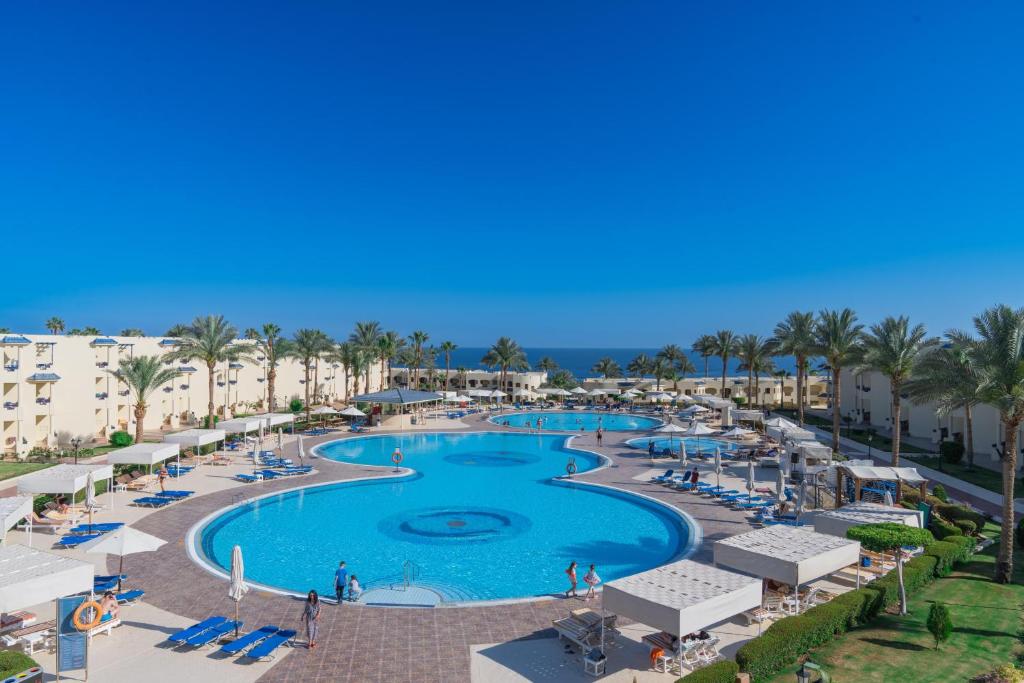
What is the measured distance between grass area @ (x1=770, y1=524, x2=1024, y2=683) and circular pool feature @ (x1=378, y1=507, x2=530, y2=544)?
10653 millimetres

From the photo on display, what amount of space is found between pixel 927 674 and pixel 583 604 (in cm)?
616

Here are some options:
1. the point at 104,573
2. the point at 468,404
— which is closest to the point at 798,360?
the point at 468,404

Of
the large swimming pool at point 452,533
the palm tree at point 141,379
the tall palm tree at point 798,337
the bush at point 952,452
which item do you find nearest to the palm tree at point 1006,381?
the large swimming pool at point 452,533

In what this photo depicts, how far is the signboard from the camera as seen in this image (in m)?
9.44

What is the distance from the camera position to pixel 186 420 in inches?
1731

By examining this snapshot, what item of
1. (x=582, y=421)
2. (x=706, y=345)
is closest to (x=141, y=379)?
(x=582, y=421)

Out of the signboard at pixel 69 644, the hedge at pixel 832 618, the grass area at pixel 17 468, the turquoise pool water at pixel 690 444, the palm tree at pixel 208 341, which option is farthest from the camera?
the palm tree at pixel 208 341

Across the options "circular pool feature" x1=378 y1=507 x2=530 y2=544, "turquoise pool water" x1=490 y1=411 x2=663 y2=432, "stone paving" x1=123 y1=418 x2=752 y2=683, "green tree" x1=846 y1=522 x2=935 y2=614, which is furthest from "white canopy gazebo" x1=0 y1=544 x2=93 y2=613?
"turquoise pool water" x1=490 y1=411 x2=663 y2=432

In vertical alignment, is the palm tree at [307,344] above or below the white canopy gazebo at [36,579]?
above

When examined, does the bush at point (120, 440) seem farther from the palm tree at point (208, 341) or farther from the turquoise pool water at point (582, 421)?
the turquoise pool water at point (582, 421)

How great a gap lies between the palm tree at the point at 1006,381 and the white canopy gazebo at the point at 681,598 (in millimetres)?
8222

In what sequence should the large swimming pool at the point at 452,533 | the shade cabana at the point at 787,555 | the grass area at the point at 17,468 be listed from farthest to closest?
the grass area at the point at 17,468
the large swimming pool at the point at 452,533
the shade cabana at the point at 787,555

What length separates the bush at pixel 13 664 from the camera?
8.36 m

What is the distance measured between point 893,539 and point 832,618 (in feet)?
8.76
